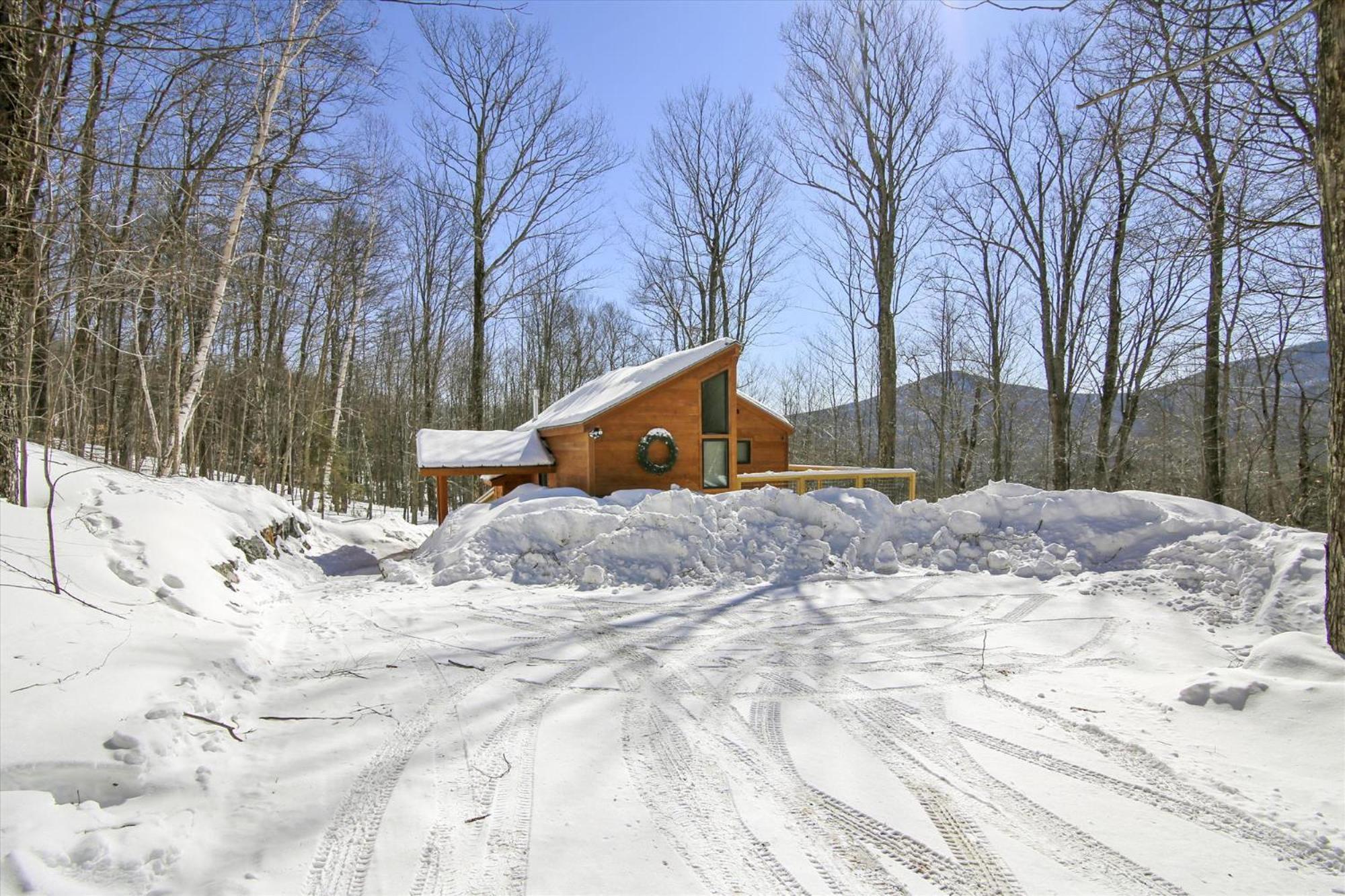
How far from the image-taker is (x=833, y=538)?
838cm

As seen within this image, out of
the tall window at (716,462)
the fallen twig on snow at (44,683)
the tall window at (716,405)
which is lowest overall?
the fallen twig on snow at (44,683)

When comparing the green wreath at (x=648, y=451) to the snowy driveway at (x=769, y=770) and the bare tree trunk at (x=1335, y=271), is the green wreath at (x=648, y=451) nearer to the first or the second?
the snowy driveway at (x=769, y=770)

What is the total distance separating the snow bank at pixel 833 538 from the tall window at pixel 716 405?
16.0 ft

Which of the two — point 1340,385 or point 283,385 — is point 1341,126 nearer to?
point 1340,385

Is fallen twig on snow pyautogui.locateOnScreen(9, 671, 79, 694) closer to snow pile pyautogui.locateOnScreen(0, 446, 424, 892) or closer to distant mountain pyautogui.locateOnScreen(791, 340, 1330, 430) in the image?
snow pile pyautogui.locateOnScreen(0, 446, 424, 892)

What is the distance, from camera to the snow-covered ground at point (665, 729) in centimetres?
233

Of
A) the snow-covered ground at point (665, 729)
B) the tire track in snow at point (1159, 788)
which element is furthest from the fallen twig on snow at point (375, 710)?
the tire track in snow at point (1159, 788)

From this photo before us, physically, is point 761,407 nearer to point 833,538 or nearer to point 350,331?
point 833,538

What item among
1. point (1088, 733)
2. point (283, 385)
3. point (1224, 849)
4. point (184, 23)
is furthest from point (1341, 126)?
point (283, 385)

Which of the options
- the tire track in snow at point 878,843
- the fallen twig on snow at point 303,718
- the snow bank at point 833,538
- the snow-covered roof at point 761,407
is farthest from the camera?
the snow-covered roof at point 761,407

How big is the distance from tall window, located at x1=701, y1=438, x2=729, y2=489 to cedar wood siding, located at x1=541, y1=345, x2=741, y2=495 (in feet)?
0.50

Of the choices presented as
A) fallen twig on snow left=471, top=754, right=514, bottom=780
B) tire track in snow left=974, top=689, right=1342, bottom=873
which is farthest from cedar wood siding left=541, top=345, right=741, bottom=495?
tire track in snow left=974, top=689, right=1342, bottom=873

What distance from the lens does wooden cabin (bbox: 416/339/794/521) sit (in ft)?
42.6

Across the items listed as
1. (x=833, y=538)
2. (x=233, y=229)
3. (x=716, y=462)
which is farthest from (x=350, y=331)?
(x=833, y=538)
